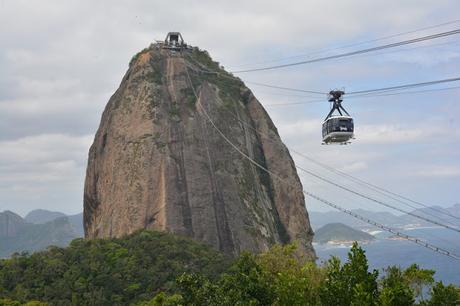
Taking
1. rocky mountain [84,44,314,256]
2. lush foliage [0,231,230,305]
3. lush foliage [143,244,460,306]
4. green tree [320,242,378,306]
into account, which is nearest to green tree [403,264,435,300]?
lush foliage [143,244,460,306]

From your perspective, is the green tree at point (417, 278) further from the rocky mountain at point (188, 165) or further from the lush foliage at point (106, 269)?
the rocky mountain at point (188, 165)

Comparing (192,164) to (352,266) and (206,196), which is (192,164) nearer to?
(206,196)

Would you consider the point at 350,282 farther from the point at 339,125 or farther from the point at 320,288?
the point at 339,125

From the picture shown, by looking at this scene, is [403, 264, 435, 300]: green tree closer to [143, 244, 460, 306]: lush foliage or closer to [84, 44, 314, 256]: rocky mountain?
[143, 244, 460, 306]: lush foliage

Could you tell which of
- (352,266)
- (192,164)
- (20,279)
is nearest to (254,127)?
(192,164)

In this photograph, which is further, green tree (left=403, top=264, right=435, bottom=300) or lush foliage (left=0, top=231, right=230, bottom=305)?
lush foliage (left=0, top=231, right=230, bottom=305)

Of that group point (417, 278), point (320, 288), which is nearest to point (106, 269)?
point (417, 278)
